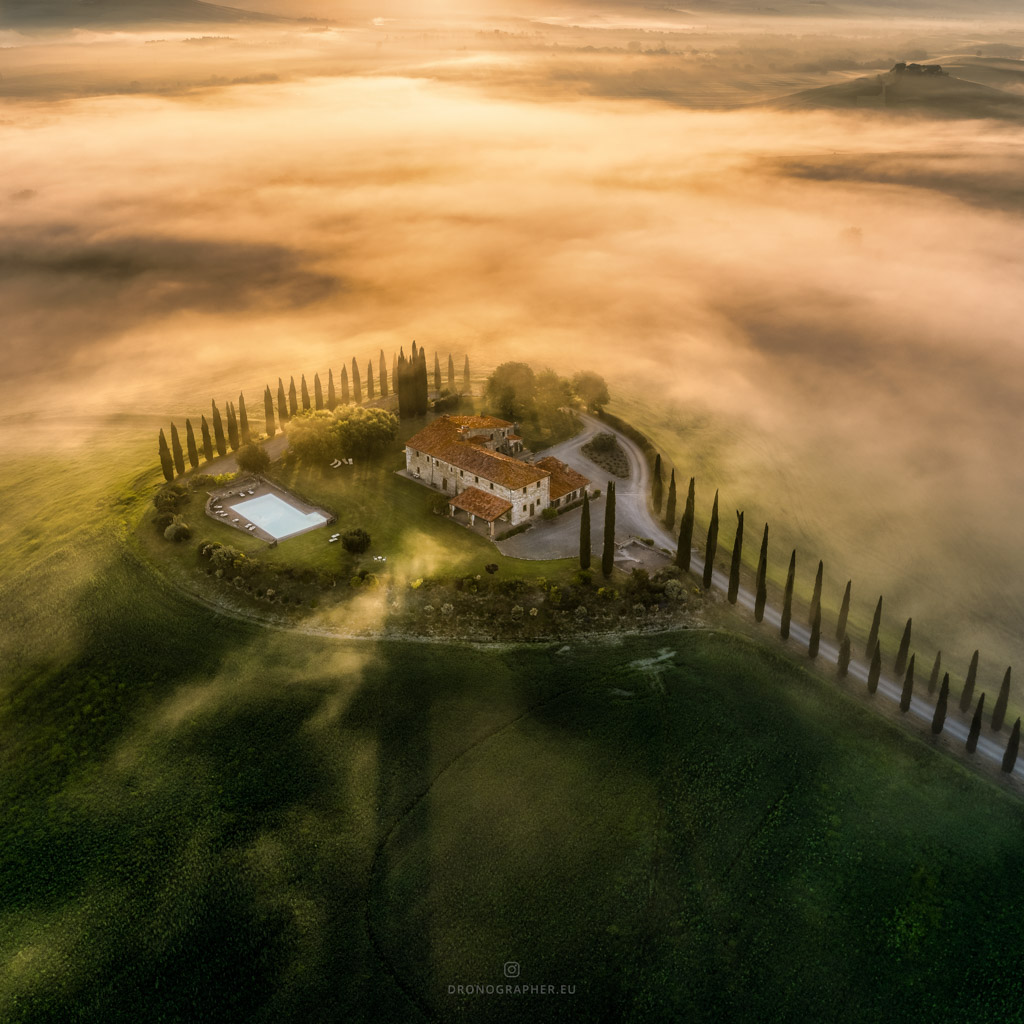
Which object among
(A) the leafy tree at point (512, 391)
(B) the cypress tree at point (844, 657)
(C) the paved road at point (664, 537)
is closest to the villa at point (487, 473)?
(C) the paved road at point (664, 537)

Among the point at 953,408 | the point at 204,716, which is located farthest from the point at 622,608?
the point at 953,408

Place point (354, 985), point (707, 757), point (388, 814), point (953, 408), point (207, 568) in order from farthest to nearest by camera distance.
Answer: point (953, 408) < point (207, 568) < point (707, 757) < point (388, 814) < point (354, 985)

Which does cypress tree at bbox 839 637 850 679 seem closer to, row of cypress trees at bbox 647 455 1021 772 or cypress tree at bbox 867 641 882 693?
row of cypress trees at bbox 647 455 1021 772

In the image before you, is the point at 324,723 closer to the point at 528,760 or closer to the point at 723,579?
the point at 528,760

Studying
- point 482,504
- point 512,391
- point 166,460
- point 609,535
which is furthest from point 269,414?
point 609,535

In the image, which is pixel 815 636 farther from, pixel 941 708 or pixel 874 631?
pixel 941 708

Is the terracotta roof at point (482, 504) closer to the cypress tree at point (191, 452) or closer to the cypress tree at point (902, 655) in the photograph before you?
the cypress tree at point (191, 452)
